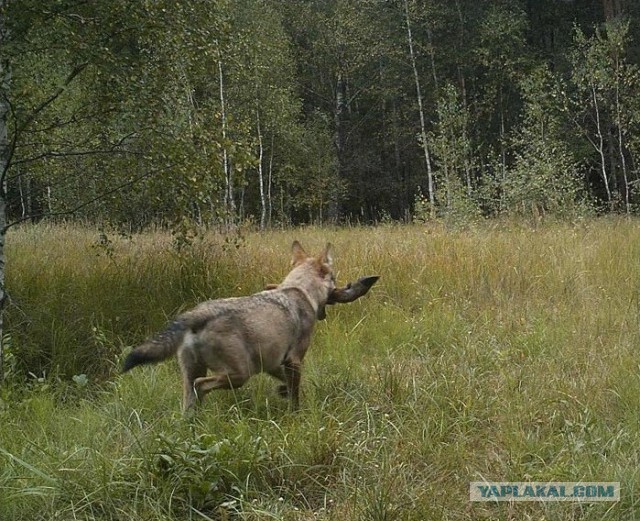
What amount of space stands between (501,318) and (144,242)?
5.76 metres

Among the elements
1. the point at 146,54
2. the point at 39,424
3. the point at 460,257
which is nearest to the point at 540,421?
the point at 39,424

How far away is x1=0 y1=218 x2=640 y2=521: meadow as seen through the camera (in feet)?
10.1

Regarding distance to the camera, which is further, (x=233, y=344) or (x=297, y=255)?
(x=297, y=255)

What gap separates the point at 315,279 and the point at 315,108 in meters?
31.1

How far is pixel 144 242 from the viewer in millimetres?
9484

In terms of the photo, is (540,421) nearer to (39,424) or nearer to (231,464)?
(231,464)

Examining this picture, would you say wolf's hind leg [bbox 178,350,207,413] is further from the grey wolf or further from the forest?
the forest

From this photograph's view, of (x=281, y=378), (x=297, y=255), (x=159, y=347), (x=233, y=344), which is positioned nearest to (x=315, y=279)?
(x=297, y=255)

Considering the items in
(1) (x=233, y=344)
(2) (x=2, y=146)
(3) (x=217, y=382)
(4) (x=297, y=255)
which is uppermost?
(2) (x=2, y=146)

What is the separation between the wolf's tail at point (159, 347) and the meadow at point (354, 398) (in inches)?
16.2

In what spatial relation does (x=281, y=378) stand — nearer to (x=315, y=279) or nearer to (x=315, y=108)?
(x=315, y=279)

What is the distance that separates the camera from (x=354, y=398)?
4.16 meters

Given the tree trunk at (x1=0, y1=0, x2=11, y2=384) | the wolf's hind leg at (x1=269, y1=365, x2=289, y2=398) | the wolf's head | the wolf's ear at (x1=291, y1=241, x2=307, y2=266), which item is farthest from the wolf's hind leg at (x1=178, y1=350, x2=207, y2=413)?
the tree trunk at (x1=0, y1=0, x2=11, y2=384)

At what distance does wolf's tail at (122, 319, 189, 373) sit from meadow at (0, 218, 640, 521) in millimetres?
413
